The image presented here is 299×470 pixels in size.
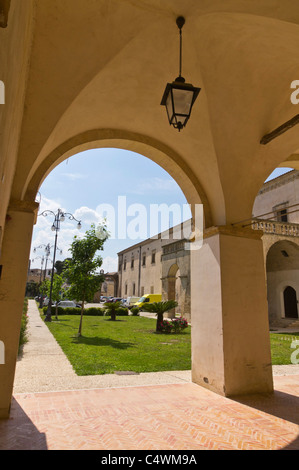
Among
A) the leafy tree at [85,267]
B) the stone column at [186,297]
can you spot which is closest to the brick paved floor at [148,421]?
the leafy tree at [85,267]

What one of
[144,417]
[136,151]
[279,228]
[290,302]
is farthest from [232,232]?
[290,302]

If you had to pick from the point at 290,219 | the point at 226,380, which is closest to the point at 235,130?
the point at 226,380

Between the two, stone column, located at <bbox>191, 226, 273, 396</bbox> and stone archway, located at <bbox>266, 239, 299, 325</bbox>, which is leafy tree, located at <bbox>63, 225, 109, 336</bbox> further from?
stone archway, located at <bbox>266, 239, 299, 325</bbox>

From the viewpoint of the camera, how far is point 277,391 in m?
5.75

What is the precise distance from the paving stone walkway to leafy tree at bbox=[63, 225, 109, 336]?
24.4ft

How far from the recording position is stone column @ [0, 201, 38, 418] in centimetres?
417

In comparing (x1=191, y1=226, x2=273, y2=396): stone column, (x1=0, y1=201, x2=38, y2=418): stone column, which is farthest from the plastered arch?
(x1=191, y1=226, x2=273, y2=396): stone column

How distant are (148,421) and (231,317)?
8.13 ft

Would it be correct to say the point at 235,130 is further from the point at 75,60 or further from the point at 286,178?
the point at 286,178

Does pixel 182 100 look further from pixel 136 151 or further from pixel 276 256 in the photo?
pixel 276 256

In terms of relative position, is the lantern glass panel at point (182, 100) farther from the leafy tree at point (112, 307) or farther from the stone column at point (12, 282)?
the leafy tree at point (112, 307)

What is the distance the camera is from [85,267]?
13812mm

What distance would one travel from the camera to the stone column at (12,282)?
4.17m
